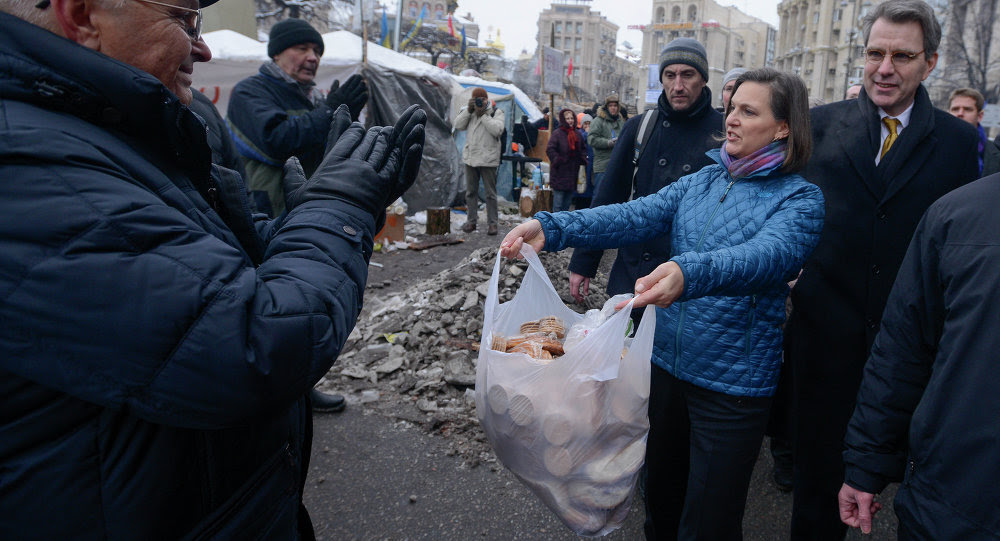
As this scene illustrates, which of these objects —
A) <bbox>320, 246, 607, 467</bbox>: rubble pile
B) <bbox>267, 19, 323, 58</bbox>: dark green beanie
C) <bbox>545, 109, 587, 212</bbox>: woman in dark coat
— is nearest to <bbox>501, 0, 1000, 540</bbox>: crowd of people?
<bbox>320, 246, 607, 467</bbox>: rubble pile

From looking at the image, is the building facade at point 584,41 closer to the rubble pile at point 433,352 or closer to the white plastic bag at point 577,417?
the rubble pile at point 433,352

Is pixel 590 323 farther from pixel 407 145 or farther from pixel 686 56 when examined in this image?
pixel 686 56

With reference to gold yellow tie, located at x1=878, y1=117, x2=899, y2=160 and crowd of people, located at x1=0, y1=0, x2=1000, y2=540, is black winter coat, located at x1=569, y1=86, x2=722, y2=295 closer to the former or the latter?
crowd of people, located at x1=0, y1=0, x2=1000, y2=540

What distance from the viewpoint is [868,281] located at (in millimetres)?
2420

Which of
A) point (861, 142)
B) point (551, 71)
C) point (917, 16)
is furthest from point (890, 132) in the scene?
point (551, 71)

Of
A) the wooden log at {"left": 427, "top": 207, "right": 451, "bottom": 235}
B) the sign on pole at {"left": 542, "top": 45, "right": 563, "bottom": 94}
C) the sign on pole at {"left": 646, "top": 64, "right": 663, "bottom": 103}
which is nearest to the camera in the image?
the wooden log at {"left": 427, "top": 207, "right": 451, "bottom": 235}

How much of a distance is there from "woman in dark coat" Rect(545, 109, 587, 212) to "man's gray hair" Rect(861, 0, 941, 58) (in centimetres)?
747

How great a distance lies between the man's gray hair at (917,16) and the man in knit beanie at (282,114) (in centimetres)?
279

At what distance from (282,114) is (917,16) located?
3347mm

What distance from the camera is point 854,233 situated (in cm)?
245

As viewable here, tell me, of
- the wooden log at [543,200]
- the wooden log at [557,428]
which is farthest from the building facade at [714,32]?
the wooden log at [557,428]

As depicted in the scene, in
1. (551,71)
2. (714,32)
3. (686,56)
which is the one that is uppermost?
(714,32)

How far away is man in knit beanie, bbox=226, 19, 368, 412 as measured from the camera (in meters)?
3.70

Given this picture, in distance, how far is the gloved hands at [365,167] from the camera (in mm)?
1295
